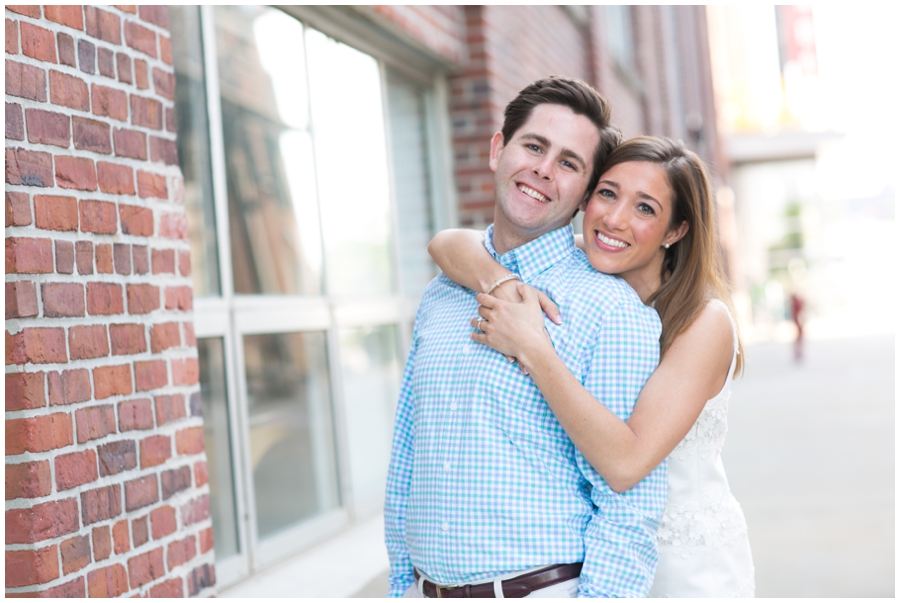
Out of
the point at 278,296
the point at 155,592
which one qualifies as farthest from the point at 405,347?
the point at 155,592

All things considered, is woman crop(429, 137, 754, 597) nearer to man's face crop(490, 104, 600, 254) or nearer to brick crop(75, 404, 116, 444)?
man's face crop(490, 104, 600, 254)

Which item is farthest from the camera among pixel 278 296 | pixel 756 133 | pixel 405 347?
pixel 756 133

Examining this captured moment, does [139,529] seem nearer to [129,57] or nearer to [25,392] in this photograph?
[25,392]

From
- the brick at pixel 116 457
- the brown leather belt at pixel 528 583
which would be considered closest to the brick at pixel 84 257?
the brick at pixel 116 457

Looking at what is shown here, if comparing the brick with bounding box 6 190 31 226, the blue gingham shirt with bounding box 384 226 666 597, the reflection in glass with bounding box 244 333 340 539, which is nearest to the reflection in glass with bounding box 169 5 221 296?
the reflection in glass with bounding box 244 333 340 539

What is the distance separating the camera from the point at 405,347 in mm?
5137

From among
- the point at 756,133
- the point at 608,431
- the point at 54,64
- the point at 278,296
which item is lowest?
the point at 608,431

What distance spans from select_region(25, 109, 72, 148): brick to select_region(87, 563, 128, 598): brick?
1122 millimetres

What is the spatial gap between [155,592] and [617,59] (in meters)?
8.57

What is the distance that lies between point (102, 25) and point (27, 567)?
1469 mm

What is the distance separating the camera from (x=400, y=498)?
2.28m

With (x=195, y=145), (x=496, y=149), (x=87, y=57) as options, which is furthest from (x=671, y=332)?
(x=195, y=145)

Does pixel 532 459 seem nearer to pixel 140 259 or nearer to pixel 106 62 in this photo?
pixel 140 259

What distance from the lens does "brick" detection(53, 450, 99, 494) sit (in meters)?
2.20
